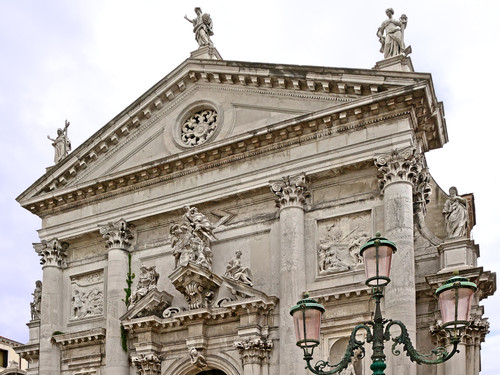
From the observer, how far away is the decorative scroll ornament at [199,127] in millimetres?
24484

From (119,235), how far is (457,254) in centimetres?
988

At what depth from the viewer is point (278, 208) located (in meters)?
22.3

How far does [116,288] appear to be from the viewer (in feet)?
79.5

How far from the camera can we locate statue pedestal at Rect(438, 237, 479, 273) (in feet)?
64.5

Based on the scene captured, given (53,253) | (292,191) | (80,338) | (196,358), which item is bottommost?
(196,358)

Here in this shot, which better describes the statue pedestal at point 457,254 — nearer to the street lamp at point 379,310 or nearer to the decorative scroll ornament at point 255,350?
the decorative scroll ornament at point 255,350

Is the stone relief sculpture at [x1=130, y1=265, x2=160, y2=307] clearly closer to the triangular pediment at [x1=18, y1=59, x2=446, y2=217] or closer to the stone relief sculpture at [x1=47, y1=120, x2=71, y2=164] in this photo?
the triangular pediment at [x1=18, y1=59, x2=446, y2=217]

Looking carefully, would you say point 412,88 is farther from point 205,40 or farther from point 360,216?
point 205,40

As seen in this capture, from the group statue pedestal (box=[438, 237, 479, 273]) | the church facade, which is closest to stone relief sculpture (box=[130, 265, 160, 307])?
the church facade

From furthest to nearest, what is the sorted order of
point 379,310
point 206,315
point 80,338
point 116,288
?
point 80,338 → point 116,288 → point 206,315 → point 379,310

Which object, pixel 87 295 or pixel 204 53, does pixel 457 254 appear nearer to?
pixel 204 53

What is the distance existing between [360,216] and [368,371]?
12.6 feet

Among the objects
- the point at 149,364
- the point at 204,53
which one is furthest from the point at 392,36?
the point at 149,364

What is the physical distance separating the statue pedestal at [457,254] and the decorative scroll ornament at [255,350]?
15.6 ft
